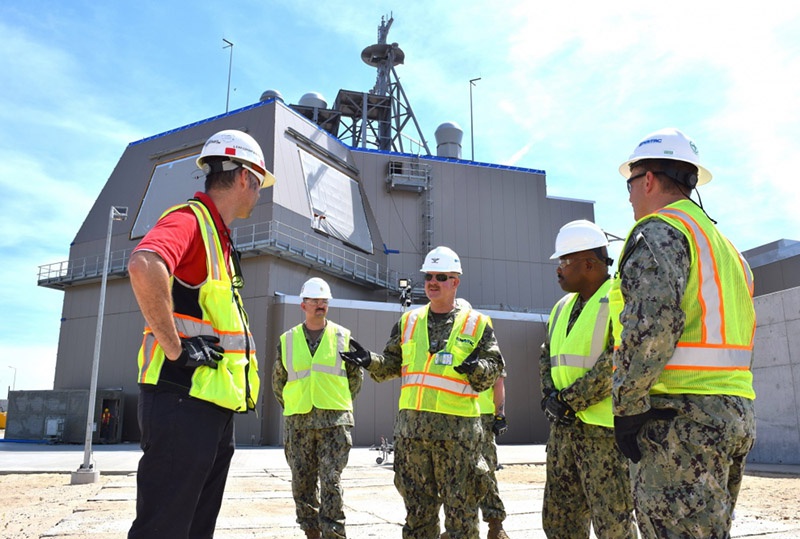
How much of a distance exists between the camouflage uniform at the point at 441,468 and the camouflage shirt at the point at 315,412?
139 cm

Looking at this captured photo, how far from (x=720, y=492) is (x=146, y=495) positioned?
2.16 metres

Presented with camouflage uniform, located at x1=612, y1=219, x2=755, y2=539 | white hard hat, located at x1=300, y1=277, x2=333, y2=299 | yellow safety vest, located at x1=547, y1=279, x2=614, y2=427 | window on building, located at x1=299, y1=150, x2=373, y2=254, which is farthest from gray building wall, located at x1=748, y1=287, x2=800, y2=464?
window on building, located at x1=299, y1=150, x2=373, y2=254

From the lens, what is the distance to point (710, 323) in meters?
2.40

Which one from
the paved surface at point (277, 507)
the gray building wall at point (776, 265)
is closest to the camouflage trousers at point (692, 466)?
the paved surface at point (277, 507)

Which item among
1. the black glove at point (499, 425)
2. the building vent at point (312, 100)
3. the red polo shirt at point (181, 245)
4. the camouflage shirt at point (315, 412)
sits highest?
the building vent at point (312, 100)

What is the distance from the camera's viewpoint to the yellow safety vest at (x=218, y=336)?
2541mm

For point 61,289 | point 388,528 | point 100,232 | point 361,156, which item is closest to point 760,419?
point 388,528

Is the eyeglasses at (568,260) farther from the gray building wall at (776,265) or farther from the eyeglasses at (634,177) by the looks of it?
the gray building wall at (776,265)

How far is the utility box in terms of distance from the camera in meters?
20.6

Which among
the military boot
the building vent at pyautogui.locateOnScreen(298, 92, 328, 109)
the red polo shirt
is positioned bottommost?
the military boot

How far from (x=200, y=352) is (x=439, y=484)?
6.89 feet

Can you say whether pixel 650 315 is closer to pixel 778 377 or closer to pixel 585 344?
pixel 585 344

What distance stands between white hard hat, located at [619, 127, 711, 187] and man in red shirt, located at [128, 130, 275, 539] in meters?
1.99

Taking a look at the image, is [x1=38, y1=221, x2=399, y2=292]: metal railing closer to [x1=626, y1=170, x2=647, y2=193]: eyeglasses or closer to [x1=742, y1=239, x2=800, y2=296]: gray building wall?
[x1=742, y1=239, x2=800, y2=296]: gray building wall
